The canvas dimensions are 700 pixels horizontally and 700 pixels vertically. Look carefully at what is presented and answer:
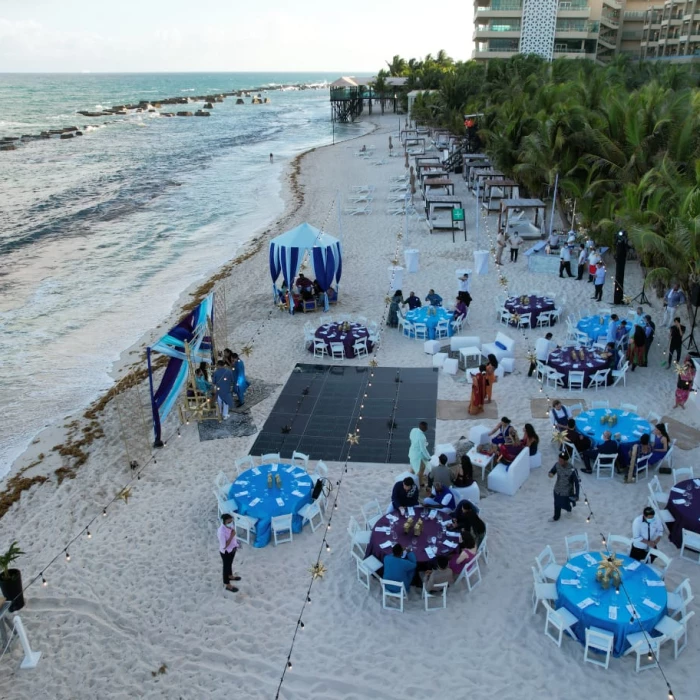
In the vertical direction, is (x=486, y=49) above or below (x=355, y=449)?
above

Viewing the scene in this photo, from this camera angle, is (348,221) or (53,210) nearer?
(348,221)

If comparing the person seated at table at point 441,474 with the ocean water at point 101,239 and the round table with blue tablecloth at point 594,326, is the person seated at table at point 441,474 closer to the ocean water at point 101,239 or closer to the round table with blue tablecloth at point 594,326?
the round table with blue tablecloth at point 594,326

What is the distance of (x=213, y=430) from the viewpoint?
42.4 feet

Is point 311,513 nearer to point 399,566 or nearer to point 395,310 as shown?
point 399,566

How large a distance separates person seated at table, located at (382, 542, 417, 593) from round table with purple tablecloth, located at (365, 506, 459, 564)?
0.22 meters

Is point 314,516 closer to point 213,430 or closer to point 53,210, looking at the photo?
point 213,430

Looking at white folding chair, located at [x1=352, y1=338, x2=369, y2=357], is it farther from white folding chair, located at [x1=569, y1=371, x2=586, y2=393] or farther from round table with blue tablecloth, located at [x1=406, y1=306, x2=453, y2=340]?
white folding chair, located at [x1=569, y1=371, x2=586, y2=393]

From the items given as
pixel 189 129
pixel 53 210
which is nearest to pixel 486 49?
pixel 189 129

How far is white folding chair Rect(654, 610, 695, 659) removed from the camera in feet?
23.7

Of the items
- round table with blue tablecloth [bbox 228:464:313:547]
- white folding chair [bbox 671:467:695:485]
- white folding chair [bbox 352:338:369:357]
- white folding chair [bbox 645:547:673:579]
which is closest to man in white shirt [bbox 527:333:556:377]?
white folding chair [bbox 352:338:369:357]

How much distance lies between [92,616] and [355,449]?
5205mm

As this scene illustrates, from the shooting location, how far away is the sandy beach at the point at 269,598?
7.38 m

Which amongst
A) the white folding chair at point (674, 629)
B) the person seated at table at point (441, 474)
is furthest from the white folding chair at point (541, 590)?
the person seated at table at point (441, 474)

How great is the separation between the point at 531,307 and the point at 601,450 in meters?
6.64
